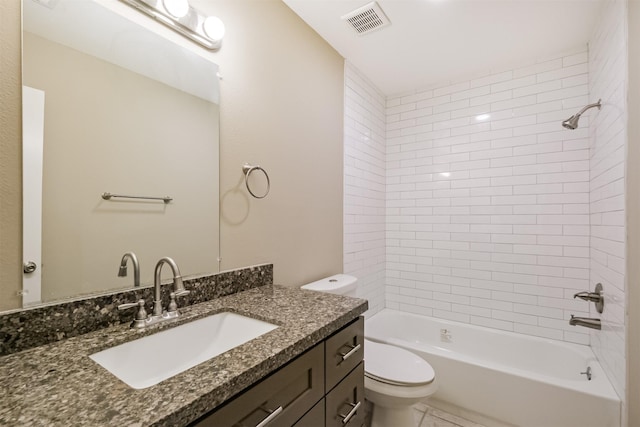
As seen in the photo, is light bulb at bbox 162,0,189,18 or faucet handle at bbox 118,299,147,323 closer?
faucet handle at bbox 118,299,147,323

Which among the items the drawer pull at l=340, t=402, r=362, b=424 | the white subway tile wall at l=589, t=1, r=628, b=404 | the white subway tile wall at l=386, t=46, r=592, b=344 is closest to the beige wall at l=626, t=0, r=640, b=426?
the white subway tile wall at l=589, t=1, r=628, b=404

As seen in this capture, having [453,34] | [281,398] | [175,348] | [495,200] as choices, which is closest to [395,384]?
[281,398]

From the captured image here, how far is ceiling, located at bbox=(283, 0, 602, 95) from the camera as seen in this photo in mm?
1729

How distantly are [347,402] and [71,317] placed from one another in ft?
3.11

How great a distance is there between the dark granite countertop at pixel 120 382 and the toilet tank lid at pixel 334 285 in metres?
0.77

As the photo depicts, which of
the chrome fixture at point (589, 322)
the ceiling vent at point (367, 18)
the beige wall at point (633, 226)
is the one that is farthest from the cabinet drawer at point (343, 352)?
the ceiling vent at point (367, 18)

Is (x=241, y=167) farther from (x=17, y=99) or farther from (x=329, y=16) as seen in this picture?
(x=329, y=16)

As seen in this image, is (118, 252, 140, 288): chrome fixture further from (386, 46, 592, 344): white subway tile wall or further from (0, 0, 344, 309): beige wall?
(386, 46, 592, 344): white subway tile wall

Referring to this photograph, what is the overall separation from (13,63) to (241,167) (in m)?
0.81

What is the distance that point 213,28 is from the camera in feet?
4.15

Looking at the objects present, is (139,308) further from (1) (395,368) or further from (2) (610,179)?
(2) (610,179)

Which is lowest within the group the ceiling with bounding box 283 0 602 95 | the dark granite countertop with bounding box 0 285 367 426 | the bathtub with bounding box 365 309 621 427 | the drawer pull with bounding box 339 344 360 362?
the bathtub with bounding box 365 309 621 427

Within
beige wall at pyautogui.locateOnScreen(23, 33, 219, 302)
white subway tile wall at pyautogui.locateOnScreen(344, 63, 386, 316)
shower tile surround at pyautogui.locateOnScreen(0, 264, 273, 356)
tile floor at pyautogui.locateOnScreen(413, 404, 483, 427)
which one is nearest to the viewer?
shower tile surround at pyautogui.locateOnScreen(0, 264, 273, 356)

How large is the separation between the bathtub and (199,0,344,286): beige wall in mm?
1032
